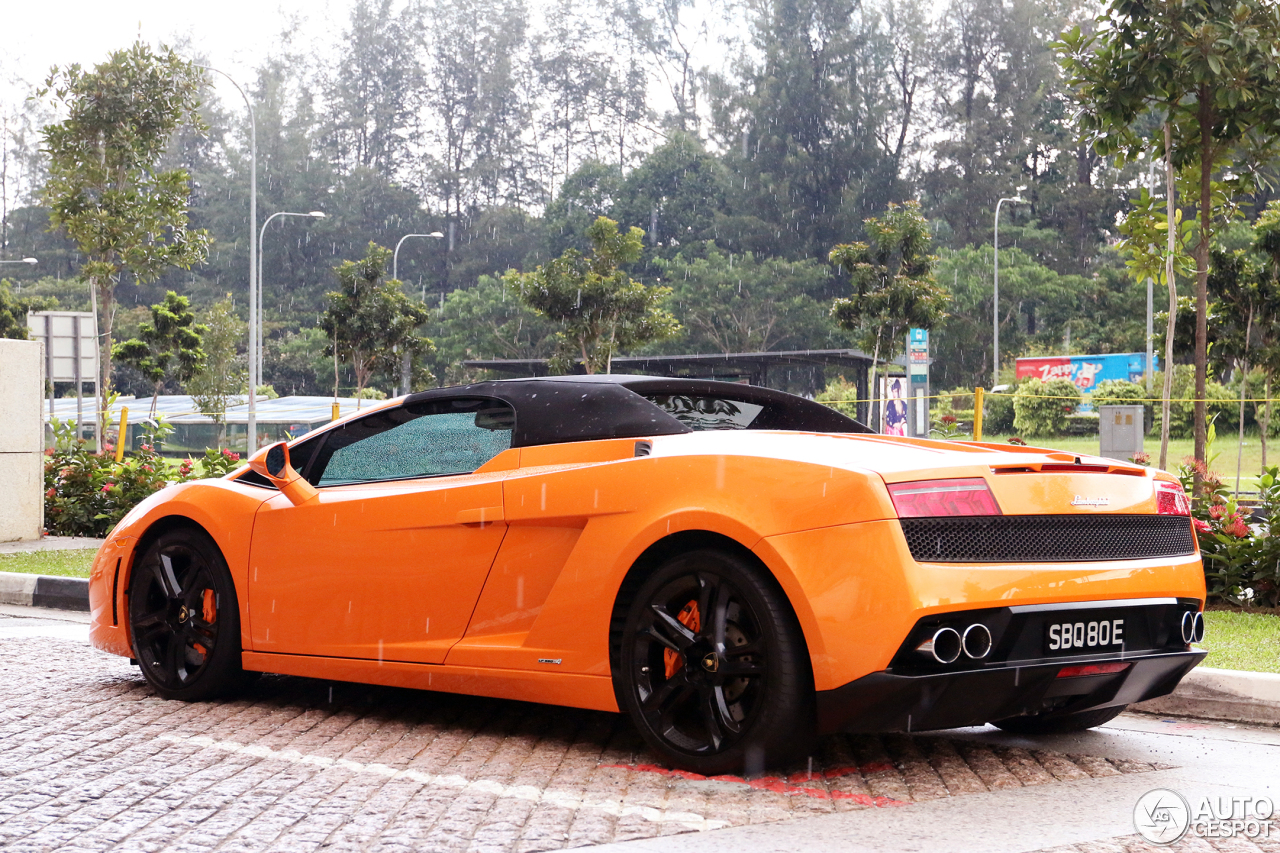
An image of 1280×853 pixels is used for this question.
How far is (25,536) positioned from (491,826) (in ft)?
33.8

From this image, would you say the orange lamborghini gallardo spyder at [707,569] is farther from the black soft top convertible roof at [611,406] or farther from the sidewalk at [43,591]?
the sidewalk at [43,591]

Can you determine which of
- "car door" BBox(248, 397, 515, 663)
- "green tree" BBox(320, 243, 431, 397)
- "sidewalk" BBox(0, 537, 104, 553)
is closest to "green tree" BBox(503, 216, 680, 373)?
"green tree" BBox(320, 243, 431, 397)

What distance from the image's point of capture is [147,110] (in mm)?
24484

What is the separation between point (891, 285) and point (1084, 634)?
30995 mm

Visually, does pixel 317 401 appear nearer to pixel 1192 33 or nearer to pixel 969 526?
pixel 1192 33

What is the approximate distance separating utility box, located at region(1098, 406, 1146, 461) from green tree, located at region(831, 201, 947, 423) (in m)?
15.7

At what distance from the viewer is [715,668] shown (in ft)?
13.4

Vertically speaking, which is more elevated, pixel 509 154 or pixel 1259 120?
pixel 509 154

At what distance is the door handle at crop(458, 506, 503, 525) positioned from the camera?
466cm

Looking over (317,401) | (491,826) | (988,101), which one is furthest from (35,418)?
(988,101)

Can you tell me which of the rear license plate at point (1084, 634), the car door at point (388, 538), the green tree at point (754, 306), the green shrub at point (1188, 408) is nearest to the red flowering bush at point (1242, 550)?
the rear license plate at point (1084, 634)

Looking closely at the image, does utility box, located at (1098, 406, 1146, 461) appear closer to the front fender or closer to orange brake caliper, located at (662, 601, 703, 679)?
the front fender

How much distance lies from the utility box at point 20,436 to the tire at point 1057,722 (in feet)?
33.0

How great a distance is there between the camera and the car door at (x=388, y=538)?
477 cm
